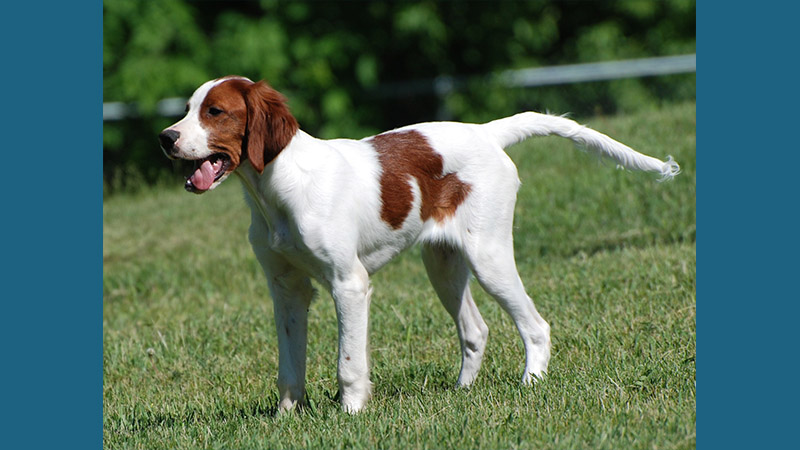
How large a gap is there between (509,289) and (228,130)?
1.64 meters

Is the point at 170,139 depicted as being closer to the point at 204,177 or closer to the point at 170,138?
the point at 170,138

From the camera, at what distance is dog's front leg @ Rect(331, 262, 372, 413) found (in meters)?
4.40

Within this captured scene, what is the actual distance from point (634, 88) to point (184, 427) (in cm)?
1205

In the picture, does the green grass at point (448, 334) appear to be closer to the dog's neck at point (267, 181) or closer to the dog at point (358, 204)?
the dog at point (358, 204)

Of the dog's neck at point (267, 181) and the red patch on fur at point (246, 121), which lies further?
the dog's neck at point (267, 181)

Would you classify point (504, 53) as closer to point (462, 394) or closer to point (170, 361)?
point (170, 361)

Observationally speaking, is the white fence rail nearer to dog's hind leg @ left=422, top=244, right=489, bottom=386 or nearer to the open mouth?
dog's hind leg @ left=422, top=244, right=489, bottom=386

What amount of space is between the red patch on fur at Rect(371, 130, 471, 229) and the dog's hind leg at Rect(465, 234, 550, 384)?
0.25m

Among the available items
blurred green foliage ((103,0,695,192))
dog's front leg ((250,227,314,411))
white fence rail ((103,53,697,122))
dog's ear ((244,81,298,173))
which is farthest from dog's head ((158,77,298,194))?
white fence rail ((103,53,697,122))

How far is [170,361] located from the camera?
603 centimetres

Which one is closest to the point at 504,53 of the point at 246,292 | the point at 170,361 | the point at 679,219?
the point at 679,219

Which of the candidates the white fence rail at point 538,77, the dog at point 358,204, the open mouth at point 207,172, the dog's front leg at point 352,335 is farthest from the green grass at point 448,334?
the white fence rail at point 538,77

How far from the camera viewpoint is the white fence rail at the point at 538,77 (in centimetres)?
1420

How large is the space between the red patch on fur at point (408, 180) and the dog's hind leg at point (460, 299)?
1.14 ft
